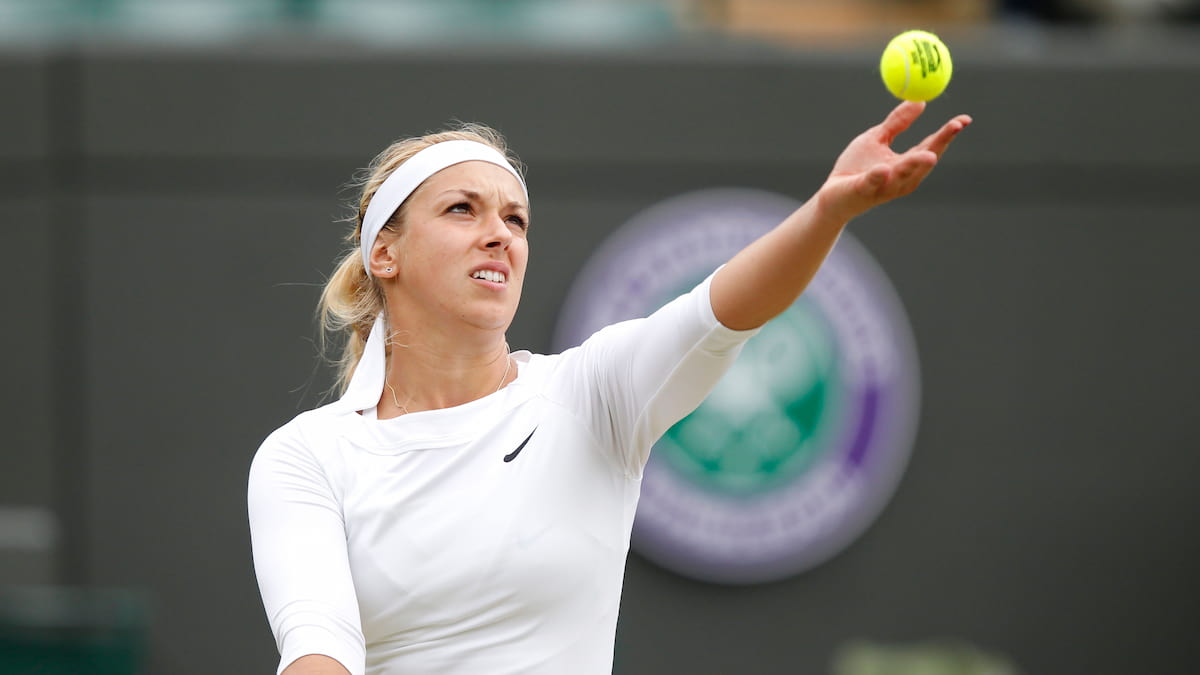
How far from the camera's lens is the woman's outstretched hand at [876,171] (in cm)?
188

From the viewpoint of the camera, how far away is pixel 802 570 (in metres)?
6.53

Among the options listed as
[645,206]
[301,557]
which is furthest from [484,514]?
[645,206]

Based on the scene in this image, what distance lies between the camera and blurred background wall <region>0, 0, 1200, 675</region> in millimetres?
6570

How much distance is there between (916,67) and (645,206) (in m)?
4.43

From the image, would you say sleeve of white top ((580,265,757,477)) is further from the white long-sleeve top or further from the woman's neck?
the woman's neck

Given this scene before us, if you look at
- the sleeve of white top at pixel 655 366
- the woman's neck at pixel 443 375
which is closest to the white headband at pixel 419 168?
the woman's neck at pixel 443 375

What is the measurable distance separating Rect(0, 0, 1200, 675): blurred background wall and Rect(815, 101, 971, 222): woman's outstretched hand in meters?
4.57

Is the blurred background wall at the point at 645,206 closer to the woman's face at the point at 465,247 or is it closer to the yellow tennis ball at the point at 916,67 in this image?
the woman's face at the point at 465,247

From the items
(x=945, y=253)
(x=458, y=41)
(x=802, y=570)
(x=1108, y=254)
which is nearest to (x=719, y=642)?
(x=802, y=570)

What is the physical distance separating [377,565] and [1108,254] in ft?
16.8

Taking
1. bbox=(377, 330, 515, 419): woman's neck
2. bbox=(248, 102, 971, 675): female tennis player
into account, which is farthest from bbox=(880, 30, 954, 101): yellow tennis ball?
bbox=(377, 330, 515, 419): woman's neck

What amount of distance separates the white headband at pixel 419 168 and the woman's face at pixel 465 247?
11 mm

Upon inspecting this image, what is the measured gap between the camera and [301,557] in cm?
208

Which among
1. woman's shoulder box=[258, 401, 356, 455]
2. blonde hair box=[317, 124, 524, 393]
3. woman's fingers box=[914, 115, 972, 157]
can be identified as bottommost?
woman's shoulder box=[258, 401, 356, 455]
